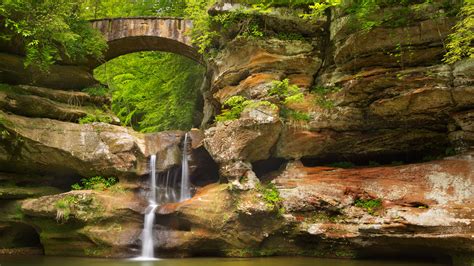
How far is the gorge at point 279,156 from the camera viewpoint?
33.8 feet

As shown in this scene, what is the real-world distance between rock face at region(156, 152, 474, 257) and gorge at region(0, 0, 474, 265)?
42 mm

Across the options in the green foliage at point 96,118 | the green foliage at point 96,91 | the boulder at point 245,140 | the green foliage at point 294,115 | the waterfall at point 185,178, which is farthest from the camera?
the green foliage at point 96,91

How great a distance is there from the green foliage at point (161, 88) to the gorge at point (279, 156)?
5.52 m

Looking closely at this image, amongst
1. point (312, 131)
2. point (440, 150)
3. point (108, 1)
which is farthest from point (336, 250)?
point (108, 1)

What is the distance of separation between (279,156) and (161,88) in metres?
10.4

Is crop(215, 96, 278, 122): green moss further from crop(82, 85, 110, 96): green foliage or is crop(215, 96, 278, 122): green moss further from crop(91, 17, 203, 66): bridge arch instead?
crop(82, 85, 110, 96): green foliage

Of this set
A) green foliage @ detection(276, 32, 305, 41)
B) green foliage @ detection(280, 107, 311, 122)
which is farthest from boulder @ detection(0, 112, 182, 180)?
green foliage @ detection(276, 32, 305, 41)

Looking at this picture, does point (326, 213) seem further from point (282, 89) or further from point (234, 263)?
point (282, 89)

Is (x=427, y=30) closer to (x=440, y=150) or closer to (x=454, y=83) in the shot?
(x=454, y=83)

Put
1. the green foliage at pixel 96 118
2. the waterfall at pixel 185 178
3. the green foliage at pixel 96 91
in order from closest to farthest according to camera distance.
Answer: the green foliage at pixel 96 118
the waterfall at pixel 185 178
the green foliage at pixel 96 91

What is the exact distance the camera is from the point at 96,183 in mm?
12805

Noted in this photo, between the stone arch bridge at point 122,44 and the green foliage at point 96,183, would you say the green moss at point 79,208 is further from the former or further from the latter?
the stone arch bridge at point 122,44

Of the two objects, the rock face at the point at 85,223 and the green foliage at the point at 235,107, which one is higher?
the green foliage at the point at 235,107

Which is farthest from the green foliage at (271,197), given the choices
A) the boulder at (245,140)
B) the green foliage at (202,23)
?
the green foliage at (202,23)
